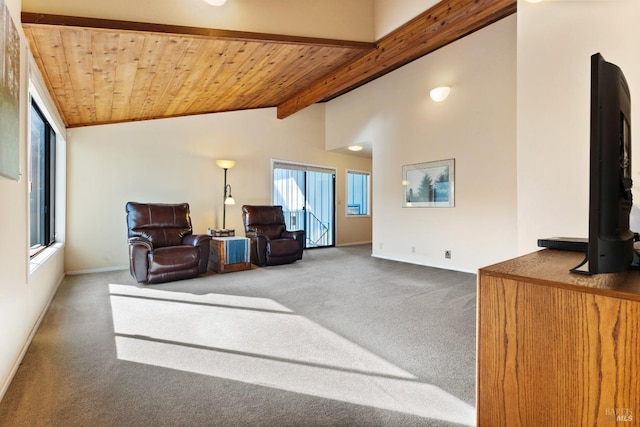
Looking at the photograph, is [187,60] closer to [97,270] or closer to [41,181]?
[41,181]

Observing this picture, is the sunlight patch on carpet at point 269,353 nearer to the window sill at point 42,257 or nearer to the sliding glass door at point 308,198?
the window sill at point 42,257

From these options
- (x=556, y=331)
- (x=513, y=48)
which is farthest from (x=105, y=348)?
(x=513, y=48)

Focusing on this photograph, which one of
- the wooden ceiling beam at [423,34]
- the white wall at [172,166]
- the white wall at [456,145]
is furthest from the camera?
the white wall at [172,166]

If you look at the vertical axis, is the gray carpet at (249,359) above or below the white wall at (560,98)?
below

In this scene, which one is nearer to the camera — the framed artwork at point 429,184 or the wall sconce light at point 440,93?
the wall sconce light at point 440,93

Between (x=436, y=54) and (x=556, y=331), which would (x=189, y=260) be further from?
(x=436, y=54)

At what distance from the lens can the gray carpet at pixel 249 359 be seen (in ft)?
4.92

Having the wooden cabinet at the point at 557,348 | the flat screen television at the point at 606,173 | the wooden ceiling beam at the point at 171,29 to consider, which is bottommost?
the wooden cabinet at the point at 557,348

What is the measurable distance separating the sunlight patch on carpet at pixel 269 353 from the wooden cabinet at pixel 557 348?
0.80 metres

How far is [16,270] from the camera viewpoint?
2.03 m

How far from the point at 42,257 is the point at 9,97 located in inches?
77.0

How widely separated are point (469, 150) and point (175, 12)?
3.99 meters

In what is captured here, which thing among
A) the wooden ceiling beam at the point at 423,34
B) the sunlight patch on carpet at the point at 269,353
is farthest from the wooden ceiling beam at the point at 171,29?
the sunlight patch on carpet at the point at 269,353

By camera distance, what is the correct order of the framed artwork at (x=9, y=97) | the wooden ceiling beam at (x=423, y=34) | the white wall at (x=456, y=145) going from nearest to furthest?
the framed artwork at (x=9, y=97), the wooden ceiling beam at (x=423, y=34), the white wall at (x=456, y=145)
